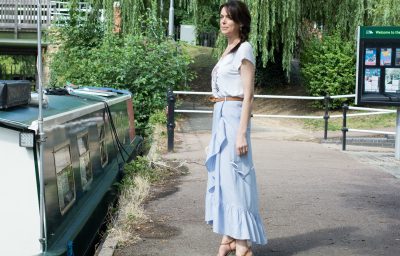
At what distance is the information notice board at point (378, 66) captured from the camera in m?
13.0

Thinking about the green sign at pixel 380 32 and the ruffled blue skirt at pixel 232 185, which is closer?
the ruffled blue skirt at pixel 232 185

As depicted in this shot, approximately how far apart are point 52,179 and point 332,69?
692 inches

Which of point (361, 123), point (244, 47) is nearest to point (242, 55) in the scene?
point (244, 47)

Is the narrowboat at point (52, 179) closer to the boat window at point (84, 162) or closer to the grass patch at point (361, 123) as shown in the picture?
the boat window at point (84, 162)

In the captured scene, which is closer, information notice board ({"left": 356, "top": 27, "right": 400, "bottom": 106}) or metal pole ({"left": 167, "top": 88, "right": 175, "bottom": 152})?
metal pole ({"left": 167, "top": 88, "right": 175, "bottom": 152})

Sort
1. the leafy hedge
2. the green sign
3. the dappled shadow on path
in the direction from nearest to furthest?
the dappled shadow on path
the green sign
the leafy hedge

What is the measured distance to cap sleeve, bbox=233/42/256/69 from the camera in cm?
506

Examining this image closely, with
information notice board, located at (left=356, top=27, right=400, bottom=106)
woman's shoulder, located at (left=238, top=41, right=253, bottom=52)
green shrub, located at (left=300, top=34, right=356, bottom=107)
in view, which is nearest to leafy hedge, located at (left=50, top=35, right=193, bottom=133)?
information notice board, located at (left=356, top=27, right=400, bottom=106)

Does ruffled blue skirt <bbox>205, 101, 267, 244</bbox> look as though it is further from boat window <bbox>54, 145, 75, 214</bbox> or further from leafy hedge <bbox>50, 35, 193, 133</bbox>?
leafy hedge <bbox>50, 35, 193, 133</bbox>

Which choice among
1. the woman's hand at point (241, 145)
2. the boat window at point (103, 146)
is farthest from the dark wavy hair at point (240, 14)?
the boat window at point (103, 146)

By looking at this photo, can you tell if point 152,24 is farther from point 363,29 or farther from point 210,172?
point 210,172

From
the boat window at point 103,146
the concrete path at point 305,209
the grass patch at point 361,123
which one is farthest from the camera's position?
the grass patch at point 361,123

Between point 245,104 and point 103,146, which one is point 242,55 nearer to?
point 245,104

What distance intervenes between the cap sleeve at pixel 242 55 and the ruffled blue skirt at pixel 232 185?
296 mm
